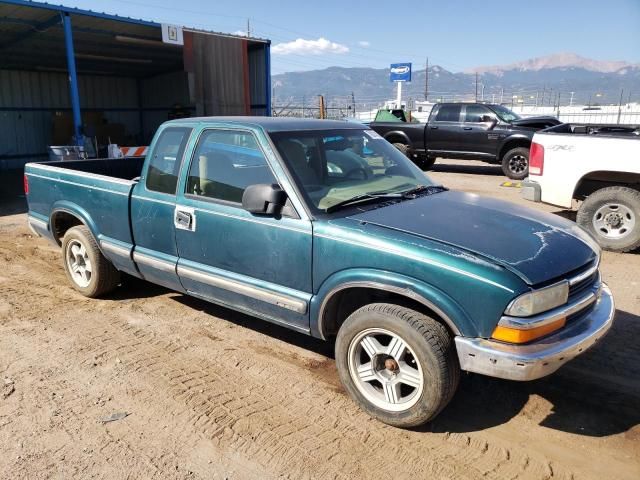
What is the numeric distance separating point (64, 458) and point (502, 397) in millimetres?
2755

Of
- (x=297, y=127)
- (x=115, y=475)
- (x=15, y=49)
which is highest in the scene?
(x=15, y=49)

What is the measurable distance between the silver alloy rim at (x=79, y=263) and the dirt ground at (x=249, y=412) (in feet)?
2.06

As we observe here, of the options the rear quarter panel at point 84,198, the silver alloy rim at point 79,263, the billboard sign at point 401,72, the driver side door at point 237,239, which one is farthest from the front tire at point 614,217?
the billboard sign at point 401,72

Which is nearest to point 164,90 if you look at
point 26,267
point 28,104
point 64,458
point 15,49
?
point 28,104

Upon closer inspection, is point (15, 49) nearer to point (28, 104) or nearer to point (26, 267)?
point (28, 104)

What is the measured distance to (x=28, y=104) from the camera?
1939 cm

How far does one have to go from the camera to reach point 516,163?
13.8m

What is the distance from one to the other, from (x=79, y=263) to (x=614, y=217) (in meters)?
6.63

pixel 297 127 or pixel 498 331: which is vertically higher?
pixel 297 127

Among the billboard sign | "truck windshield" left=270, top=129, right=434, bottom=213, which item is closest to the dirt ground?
"truck windshield" left=270, top=129, right=434, bottom=213

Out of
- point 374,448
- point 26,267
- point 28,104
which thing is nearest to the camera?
point 374,448

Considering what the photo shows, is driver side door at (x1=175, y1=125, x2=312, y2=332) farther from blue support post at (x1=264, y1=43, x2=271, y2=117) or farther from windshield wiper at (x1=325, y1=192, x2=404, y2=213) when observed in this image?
blue support post at (x1=264, y1=43, x2=271, y2=117)

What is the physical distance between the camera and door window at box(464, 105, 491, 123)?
47.7 feet

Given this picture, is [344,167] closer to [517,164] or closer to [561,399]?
[561,399]
